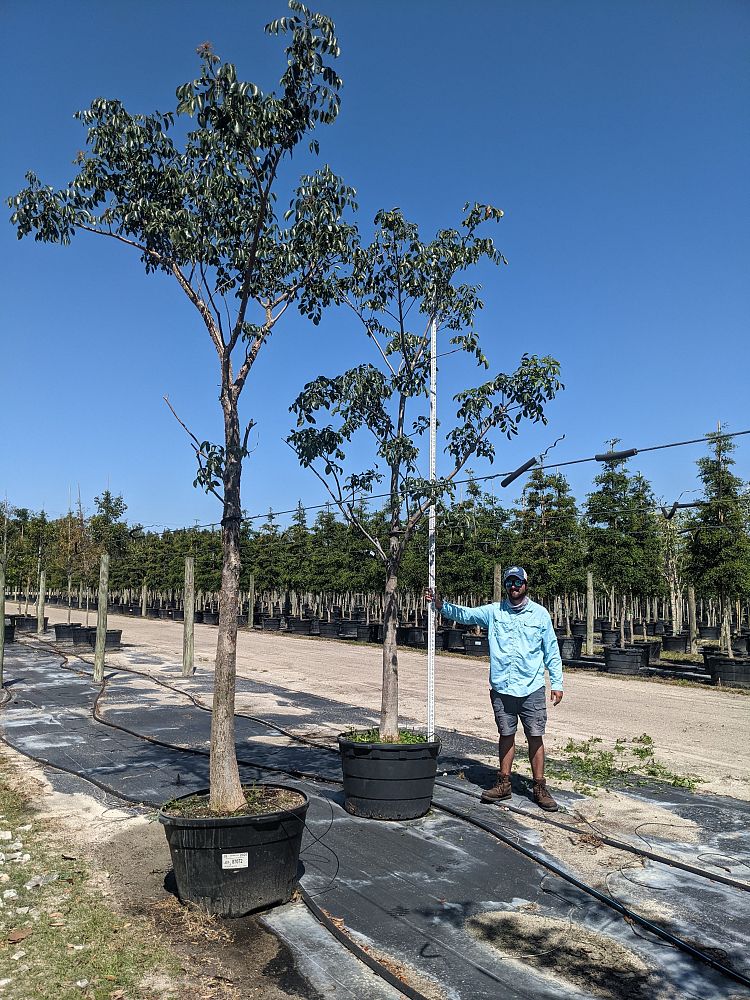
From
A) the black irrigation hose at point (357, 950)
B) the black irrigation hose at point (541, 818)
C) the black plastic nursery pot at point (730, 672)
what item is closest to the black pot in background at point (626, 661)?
the black plastic nursery pot at point (730, 672)

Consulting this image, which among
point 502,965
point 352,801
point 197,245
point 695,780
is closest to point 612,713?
point 695,780

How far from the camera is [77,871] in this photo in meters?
4.66

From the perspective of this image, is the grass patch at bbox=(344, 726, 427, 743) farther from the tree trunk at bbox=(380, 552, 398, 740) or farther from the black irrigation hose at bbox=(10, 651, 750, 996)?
the black irrigation hose at bbox=(10, 651, 750, 996)

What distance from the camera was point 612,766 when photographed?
25.2ft

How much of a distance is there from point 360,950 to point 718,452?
1863cm

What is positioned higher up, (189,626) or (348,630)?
(189,626)

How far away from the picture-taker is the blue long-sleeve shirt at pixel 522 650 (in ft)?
20.0

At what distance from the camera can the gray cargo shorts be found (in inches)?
239

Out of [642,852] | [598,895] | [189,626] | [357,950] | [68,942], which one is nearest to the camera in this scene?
[357,950]

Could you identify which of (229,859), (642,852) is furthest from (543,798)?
(229,859)

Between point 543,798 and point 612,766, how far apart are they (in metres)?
2.07

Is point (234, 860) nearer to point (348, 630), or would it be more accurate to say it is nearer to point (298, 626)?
point (348, 630)

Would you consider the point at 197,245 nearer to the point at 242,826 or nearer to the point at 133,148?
the point at 133,148

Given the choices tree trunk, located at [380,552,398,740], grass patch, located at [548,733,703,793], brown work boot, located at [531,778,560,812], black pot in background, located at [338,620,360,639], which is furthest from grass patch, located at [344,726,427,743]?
black pot in background, located at [338,620,360,639]
